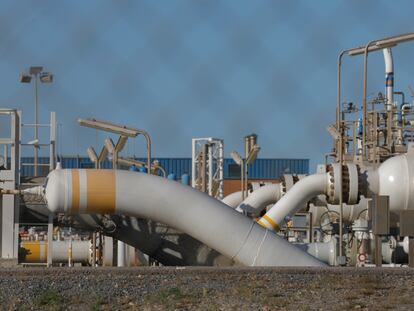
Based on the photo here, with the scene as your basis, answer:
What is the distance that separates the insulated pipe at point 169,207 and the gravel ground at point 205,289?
3.13m

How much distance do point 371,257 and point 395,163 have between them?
3.42 m

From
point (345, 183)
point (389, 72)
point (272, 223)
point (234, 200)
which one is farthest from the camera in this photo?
point (389, 72)

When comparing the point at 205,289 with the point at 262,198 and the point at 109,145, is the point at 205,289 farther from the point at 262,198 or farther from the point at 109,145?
the point at 262,198

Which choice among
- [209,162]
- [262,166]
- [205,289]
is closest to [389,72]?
[209,162]

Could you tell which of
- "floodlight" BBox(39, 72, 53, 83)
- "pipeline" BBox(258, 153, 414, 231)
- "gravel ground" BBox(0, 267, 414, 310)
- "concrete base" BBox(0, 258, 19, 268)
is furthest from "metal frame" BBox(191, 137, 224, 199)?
"gravel ground" BBox(0, 267, 414, 310)

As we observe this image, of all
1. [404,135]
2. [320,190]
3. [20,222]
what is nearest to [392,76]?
[404,135]

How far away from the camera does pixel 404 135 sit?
110 feet

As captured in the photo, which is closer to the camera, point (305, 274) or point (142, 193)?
point (305, 274)

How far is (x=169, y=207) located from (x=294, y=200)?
304 inches

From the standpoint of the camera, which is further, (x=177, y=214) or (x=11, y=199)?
(x=11, y=199)

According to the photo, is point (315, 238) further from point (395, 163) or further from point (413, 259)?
point (413, 259)

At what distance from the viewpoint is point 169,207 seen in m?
17.7

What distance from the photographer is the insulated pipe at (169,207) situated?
1756cm

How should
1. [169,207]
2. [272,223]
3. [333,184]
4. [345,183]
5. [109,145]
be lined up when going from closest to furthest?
1. [169,207]
2. [345,183]
3. [333,184]
4. [272,223]
5. [109,145]
